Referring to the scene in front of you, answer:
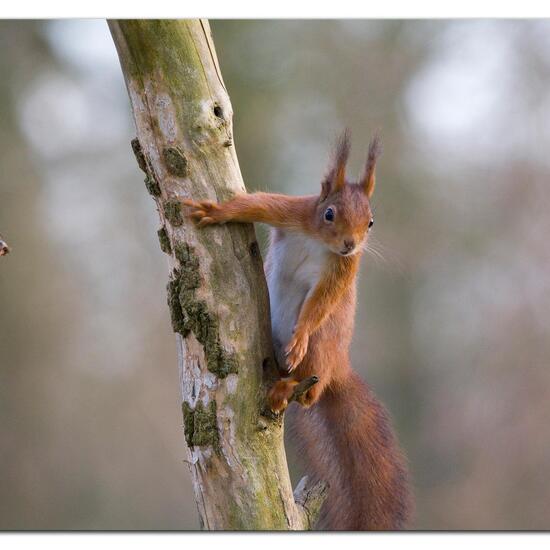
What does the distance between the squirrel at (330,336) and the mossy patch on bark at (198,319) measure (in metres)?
0.14

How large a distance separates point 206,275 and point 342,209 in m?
0.49

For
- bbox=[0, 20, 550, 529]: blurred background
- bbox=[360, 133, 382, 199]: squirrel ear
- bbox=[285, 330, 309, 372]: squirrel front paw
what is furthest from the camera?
bbox=[0, 20, 550, 529]: blurred background

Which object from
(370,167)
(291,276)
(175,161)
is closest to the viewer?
(175,161)

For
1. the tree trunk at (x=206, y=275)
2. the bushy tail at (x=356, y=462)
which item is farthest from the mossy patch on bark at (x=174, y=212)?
the bushy tail at (x=356, y=462)

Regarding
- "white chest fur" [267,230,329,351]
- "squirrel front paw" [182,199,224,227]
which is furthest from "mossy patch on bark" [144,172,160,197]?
"white chest fur" [267,230,329,351]

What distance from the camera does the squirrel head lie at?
8.52ft

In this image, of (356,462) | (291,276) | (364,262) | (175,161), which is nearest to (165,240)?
(175,161)

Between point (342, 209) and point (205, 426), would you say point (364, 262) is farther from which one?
point (205, 426)

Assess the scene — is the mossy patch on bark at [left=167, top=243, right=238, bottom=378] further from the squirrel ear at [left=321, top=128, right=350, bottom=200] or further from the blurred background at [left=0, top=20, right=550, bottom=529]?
the blurred background at [left=0, top=20, right=550, bottom=529]

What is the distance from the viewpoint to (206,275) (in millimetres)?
2467

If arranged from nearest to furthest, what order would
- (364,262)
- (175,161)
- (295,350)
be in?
(175,161)
(295,350)
(364,262)

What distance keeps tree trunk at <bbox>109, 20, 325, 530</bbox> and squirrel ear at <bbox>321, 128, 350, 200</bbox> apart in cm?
29

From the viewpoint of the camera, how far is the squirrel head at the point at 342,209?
2596 millimetres

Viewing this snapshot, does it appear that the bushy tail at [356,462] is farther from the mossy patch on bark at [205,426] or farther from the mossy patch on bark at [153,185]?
the mossy patch on bark at [153,185]
